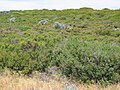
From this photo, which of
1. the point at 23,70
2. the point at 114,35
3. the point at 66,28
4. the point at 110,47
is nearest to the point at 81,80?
the point at 110,47

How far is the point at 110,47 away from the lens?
33.6 ft

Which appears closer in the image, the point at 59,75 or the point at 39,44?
the point at 59,75

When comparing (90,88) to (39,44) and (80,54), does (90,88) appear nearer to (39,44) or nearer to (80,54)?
(80,54)

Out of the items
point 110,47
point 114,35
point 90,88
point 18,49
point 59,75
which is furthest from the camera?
point 114,35

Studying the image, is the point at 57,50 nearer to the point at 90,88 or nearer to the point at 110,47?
the point at 110,47

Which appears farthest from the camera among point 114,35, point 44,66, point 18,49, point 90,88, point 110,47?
point 114,35

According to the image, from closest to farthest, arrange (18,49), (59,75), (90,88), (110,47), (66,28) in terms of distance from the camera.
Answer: (90,88) → (59,75) → (110,47) → (18,49) → (66,28)

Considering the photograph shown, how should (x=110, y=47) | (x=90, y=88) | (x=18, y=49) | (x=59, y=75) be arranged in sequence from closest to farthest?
(x=90, y=88) < (x=59, y=75) < (x=110, y=47) < (x=18, y=49)

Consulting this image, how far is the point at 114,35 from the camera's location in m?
24.1

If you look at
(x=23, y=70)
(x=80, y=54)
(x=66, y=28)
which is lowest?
(x=66, y=28)

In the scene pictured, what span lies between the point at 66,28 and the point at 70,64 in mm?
20766

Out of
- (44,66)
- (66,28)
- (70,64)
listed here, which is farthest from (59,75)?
(66,28)

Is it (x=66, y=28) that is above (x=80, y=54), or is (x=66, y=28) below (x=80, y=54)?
below

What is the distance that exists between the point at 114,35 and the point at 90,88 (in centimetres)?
1705
